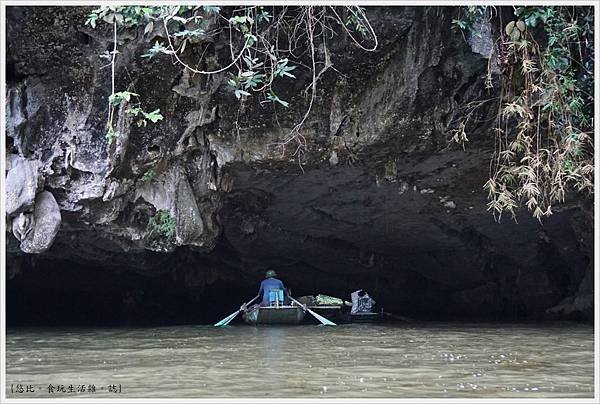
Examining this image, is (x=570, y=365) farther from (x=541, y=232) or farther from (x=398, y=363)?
(x=541, y=232)

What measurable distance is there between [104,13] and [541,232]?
703cm

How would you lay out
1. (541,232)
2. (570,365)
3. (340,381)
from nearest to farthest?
1. (340,381)
2. (570,365)
3. (541,232)

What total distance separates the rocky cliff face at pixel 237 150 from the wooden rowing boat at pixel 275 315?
1.17 m

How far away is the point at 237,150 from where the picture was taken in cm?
732

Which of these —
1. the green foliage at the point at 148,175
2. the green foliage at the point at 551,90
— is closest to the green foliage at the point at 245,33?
the green foliage at the point at 148,175

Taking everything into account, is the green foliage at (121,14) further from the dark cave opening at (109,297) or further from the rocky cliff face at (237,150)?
the dark cave opening at (109,297)

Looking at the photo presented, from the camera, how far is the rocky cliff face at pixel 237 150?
20.6 ft

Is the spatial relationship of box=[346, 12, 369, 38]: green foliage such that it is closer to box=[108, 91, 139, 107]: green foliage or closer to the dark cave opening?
box=[108, 91, 139, 107]: green foliage

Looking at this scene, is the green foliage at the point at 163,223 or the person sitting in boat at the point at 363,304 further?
the person sitting in boat at the point at 363,304

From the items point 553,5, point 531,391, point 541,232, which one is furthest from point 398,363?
point 541,232

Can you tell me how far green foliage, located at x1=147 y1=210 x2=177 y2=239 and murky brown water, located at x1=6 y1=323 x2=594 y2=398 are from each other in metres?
1.13

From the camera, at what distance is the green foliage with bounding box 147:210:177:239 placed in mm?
7457

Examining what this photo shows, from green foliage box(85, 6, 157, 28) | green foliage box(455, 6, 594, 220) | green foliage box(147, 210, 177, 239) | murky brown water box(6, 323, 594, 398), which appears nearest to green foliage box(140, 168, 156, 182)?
green foliage box(147, 210, 177, 239)

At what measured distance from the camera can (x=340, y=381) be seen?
4129mm
